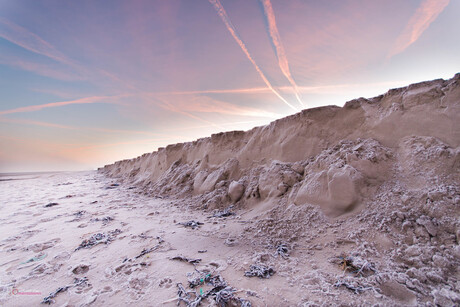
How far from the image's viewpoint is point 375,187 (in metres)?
3.13

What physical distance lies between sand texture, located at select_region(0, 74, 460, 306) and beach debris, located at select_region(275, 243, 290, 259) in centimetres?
2

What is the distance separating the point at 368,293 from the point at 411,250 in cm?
89

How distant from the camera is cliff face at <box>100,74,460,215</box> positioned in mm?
3219

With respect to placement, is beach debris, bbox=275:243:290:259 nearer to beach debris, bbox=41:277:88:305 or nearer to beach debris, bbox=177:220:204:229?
beach debris, bbox=177:220:204:229

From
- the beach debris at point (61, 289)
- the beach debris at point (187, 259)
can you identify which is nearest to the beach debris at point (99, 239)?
the beach debris at point (61, 289)

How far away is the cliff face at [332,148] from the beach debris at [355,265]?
0.98 metres

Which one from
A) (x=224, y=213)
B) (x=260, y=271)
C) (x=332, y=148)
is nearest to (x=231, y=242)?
(x=260, y=271)

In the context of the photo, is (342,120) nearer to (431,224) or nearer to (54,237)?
(431,224)

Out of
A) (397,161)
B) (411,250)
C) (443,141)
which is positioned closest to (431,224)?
(411,250)

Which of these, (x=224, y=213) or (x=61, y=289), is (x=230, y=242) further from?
(x=61, y=289)

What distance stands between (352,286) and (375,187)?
191 centimetres

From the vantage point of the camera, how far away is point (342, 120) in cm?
457

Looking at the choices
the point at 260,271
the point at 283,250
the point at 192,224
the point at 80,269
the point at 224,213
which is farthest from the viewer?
the point at 224,213

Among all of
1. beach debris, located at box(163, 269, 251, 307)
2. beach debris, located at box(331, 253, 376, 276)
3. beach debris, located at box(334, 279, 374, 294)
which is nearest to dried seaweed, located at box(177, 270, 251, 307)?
beach debris, located at box(163, 269, 251, 307)
